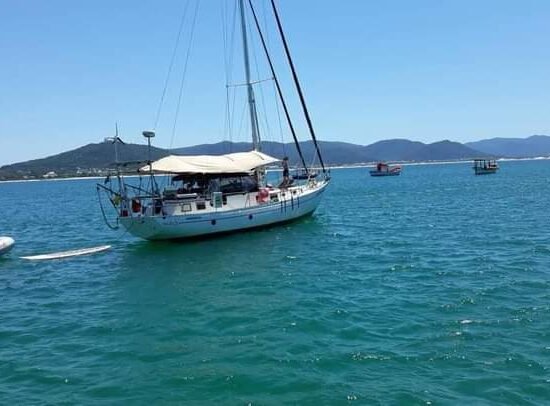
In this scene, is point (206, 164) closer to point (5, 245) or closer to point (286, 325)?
point (5, 245)

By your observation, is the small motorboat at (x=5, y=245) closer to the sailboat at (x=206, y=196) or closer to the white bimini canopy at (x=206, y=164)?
the sailboat at (x=206, y=196)

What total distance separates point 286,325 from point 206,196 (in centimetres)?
1750

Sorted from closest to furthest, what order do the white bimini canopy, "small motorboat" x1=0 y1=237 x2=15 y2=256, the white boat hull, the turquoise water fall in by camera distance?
the turquoise water → "small motorboat" x1=0 y1=237 x2=15 y2=256 → the white boat hull → the white bimini canopy

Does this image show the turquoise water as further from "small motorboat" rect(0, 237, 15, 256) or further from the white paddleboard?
the white paddleboard

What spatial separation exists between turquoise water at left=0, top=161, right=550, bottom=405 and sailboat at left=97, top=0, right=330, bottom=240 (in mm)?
2547

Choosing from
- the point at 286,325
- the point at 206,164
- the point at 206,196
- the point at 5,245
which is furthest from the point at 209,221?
the point at 286,325

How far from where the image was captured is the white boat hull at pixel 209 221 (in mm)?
28875

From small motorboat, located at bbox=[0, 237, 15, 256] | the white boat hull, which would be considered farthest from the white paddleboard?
the white boat hull

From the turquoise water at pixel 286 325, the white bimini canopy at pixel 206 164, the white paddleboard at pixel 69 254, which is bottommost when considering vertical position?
the turquoise water at pixel 286 325

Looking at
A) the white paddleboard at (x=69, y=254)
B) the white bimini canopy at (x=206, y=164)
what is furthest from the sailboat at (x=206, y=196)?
the white paddleboard at (x=69, y=254)

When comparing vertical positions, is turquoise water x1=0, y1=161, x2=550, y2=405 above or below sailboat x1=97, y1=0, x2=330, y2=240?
below

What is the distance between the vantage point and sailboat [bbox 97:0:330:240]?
29.0 meters

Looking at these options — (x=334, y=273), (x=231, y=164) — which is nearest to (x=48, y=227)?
(x=231, y=164)

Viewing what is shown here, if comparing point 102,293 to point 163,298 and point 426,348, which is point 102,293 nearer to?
point 163,298
